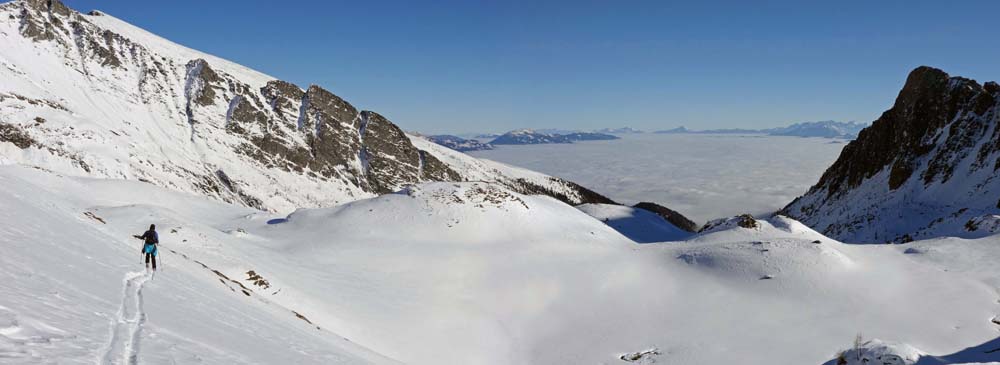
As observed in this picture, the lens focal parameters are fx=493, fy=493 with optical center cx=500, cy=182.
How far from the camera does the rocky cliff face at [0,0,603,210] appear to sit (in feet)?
355

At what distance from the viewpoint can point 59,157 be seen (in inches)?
3900

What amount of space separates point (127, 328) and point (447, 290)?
23.0 metres

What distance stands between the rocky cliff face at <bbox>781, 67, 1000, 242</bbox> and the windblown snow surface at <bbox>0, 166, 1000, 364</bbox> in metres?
25.4

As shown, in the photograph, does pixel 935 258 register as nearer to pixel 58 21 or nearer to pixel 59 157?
pixel 59 157

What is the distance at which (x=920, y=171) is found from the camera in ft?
241

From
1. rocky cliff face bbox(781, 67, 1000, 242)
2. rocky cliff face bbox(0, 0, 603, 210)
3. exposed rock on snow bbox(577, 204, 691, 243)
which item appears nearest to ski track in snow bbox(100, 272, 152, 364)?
exposed rock on snow bbox(577, 204, 691, 243)

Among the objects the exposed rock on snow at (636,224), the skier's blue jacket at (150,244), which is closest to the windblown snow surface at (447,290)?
the skier's blue jacket at (150,244)

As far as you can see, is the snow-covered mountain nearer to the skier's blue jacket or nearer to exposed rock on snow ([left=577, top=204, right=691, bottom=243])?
the skier's blue jacket

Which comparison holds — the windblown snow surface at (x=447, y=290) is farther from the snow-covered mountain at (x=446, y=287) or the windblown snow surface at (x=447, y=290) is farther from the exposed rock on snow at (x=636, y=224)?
the exposed rock on snow at (x=636, y=224)

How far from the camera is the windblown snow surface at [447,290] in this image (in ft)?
36.9

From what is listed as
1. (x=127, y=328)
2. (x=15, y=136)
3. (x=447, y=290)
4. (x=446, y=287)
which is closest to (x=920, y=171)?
(x=446, y=287)

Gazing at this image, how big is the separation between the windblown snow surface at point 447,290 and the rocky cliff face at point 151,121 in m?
84.0

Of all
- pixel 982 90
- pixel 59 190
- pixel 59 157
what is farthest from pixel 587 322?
pixel 59 157

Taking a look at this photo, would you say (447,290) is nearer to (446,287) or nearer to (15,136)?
(446,287)
